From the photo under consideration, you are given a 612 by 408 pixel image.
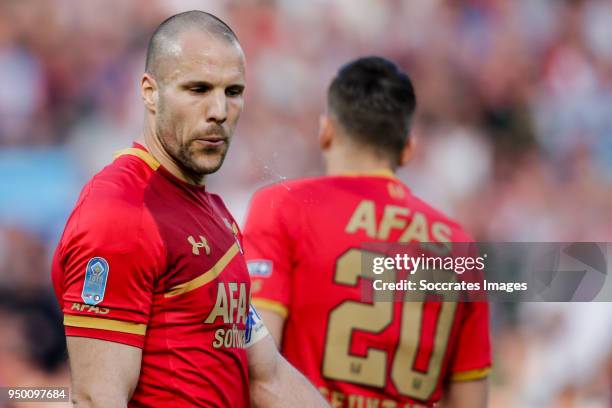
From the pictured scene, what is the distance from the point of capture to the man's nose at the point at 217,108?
Answer: 3.15 metres

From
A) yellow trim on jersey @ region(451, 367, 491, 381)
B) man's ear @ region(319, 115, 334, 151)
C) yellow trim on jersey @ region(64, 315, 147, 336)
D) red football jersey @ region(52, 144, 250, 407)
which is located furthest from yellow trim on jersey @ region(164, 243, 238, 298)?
yellow trim on jersey @ region(451, 367, 491, 381)

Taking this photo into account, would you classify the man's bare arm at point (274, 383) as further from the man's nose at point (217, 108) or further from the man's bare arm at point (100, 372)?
the man's nose at point (217, 108)

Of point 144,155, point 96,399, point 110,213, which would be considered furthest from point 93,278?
point 144,155

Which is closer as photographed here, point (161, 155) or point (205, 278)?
point (205, 278)

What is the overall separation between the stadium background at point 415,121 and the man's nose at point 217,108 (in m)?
4.61

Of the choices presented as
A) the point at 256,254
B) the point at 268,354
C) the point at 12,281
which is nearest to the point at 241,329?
the point at 268,354

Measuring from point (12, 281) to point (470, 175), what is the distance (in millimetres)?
4080

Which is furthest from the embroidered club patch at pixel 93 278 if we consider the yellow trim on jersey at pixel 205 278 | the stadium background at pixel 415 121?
the stadium background at pixel 415 121

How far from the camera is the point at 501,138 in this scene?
32.4 ft

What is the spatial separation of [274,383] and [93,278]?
92cm

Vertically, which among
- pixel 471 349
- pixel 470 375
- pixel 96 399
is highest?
pixel 471 349

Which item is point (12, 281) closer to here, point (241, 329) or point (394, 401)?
point (394, 401)

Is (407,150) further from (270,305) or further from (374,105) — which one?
(270,305)

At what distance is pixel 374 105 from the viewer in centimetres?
480
